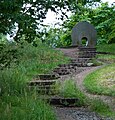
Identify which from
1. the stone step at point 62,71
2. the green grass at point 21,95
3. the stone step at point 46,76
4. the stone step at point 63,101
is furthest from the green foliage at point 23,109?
the stone step at point 62,71

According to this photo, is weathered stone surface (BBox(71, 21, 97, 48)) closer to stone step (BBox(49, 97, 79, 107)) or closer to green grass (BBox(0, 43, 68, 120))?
green grass (BBox(0, 43, 68, 120))

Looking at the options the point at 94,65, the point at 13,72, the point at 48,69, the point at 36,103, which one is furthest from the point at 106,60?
the point at 36,103

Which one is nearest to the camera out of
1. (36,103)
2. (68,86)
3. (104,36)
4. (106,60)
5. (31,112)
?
(31,112)

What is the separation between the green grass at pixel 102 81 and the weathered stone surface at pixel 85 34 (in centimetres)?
682

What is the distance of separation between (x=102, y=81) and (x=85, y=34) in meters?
9.04

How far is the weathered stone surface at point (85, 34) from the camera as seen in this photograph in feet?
60.1

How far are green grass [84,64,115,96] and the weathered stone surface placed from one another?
6.82 metres

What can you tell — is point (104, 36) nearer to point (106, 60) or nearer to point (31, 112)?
point (106, 60)

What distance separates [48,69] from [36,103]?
520cm

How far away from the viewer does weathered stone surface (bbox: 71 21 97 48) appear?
60.1 feet

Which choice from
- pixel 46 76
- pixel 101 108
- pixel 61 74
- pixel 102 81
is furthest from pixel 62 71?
pixel 101 108

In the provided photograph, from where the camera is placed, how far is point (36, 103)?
6.35 meters

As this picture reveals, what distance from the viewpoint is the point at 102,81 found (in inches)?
382

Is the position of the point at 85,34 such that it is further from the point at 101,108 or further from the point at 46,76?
the point at 101,108
